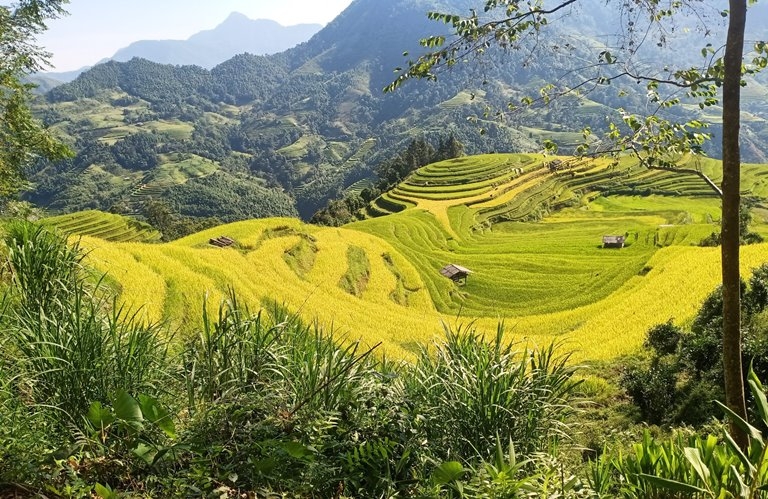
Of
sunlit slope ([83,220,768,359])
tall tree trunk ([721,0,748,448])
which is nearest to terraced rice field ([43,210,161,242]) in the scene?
sunlit slope ([83,220,768,359])

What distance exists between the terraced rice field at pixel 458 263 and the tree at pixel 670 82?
1.97 feet

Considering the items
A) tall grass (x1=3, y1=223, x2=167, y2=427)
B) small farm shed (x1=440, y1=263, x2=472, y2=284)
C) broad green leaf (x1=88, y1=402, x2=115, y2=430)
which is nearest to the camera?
broad green leaf (x1=88, y1=402, x2=115, y2=430)

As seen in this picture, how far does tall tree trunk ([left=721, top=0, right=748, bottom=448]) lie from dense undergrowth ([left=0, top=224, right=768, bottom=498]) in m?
0.45

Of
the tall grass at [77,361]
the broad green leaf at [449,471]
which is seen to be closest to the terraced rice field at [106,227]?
the tall grass at [77,361]

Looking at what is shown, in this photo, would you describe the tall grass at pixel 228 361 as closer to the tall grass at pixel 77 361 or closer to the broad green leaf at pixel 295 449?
the tall grass at pixel 77 361

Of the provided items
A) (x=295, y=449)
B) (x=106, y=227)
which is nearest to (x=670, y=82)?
(x=295, y=449)

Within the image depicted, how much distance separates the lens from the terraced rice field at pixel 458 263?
555 inches

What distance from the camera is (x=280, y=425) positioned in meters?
3.48

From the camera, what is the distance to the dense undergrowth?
289 cm

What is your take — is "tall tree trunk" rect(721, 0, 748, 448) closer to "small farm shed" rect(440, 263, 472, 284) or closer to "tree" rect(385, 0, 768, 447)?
"tree" rect(385, 0, 768, 447)

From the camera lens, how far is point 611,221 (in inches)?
2141

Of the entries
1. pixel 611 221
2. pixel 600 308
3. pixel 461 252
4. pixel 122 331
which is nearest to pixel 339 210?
pixel 461 252

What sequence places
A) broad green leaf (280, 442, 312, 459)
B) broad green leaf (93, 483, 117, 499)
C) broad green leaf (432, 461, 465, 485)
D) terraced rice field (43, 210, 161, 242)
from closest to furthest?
broad green leaf (93, 483, 117, 499) → broad green leaf (432, 461, 465, 485) → broad green leaf (280, 442, 312, 459) → terraced rice field (43, 210, 161, 242)

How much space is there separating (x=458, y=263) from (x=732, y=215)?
3217 cm
